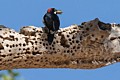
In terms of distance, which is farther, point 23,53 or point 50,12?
point 50,12

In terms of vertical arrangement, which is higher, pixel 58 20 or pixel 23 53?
pixel 58 20

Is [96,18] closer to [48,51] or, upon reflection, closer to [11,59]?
[48,51]

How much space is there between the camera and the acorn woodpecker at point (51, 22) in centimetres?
473

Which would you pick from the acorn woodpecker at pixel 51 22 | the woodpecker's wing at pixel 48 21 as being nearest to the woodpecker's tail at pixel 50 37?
the acorn woodpecker at pixel 51 22

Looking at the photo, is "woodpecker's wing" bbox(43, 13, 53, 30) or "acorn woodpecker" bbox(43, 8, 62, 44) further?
"woodpecker's wing" bbox(43, 13, 53, 30)

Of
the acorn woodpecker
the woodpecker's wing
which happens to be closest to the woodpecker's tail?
the acorn woodpecker

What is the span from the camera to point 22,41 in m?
4.71

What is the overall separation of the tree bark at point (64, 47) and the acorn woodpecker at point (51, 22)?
0.22ft

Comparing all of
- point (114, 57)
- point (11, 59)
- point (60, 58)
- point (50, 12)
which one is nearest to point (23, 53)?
point (11, 59)

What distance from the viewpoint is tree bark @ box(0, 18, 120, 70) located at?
15.2ft

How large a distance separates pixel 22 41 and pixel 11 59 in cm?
30

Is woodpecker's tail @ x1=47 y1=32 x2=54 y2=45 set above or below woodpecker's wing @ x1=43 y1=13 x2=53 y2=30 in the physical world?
below

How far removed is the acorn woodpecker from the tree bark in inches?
2.7

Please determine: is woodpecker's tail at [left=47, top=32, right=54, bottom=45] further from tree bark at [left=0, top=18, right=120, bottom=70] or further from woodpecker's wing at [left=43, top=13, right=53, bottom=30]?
woodpecker's wing at [left=43, top=13, right=53, bottom=30]
